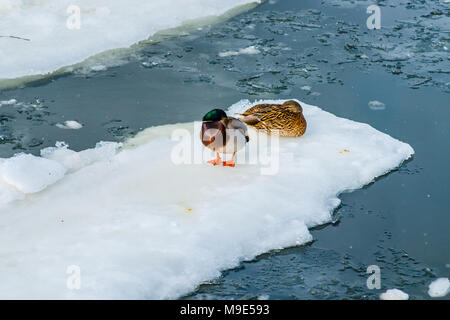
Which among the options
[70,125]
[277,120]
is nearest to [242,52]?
[277,120]

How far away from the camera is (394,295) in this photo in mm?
4480

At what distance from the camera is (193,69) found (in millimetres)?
8078

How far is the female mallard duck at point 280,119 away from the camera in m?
6.44

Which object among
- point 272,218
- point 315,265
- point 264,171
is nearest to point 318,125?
point 264,171

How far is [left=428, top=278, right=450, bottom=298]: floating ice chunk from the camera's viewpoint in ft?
14.8

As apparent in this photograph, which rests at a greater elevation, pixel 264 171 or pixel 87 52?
pixel 87 52

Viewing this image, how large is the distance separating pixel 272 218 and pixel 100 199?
1.55 meters

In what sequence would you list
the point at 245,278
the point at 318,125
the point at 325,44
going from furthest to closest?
the point at 325,44
the point at 318,125
the point at 245,278

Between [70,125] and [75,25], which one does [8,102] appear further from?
[75,25]

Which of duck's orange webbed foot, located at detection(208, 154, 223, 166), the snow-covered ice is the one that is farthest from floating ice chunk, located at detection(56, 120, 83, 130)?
duck's orange webbed foot, located at detection(208, 154, 223, 166)

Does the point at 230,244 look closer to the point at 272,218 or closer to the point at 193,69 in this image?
the point at 272,218

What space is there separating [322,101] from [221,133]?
7.11 feet

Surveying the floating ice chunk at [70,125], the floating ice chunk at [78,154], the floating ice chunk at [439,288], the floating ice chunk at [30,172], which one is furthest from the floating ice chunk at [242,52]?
the floating ice chunk at [439,288]

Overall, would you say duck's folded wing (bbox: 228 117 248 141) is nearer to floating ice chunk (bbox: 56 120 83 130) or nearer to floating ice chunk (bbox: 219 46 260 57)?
floating ice chunk (bbox: 56 120 83 130)
